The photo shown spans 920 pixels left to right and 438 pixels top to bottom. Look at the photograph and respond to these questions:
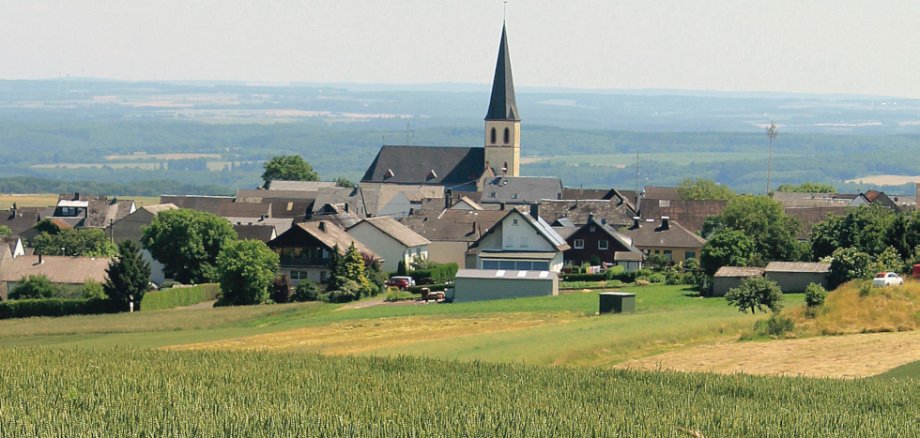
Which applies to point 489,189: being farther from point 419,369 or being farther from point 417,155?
point 419,369

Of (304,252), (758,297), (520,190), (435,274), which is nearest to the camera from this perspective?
(758,297)

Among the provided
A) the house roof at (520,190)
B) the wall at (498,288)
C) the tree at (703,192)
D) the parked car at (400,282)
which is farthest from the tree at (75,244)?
the tree at (703,192)

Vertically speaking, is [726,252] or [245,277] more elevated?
[726,252]

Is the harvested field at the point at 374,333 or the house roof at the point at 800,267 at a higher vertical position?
the house roof at the point at 800,267

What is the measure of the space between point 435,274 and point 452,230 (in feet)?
49.4

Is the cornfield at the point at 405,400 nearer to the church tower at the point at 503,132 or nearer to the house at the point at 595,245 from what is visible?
the house at the point at 595,245

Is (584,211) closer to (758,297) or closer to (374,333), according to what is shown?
(758,297)

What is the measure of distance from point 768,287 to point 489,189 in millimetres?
92176

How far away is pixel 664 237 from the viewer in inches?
3644

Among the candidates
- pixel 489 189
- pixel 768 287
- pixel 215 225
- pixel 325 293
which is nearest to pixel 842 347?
pixel 768 287

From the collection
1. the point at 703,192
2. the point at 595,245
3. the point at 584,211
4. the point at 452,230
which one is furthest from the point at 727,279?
the point at 703,192

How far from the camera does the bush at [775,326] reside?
138 ft

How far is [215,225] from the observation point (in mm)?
83125

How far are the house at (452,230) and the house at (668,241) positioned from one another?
8689 millimetres
